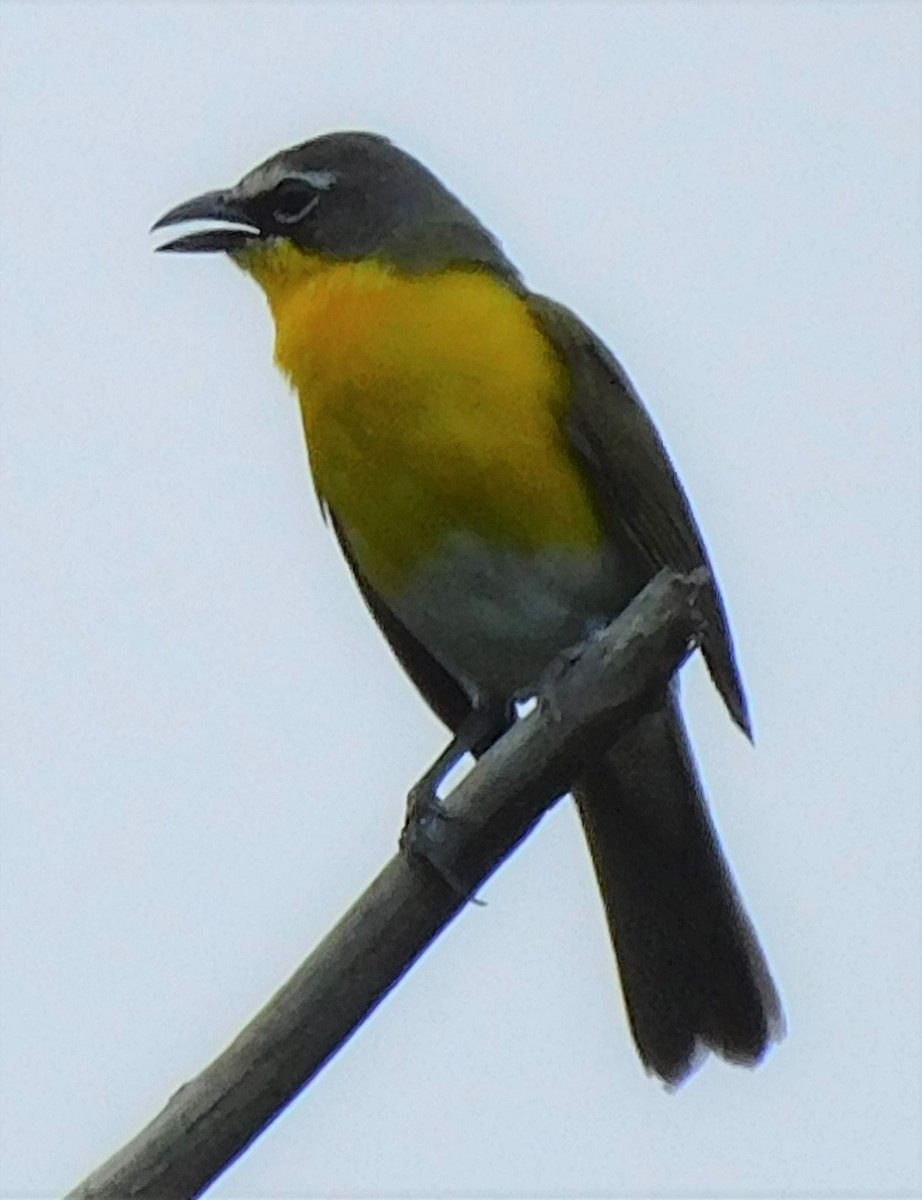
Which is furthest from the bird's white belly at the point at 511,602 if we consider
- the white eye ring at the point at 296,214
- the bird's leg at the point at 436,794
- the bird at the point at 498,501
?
the white eye ring at the point at 296,214

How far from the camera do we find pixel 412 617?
16.2ft

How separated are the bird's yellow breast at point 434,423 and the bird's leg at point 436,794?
0.45 meters

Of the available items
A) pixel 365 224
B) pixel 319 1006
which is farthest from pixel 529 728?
pixel 365 224

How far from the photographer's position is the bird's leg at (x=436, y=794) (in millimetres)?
3734

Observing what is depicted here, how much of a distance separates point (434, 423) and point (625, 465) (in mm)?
494

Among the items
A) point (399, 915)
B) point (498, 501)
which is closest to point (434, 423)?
point (498, 501)

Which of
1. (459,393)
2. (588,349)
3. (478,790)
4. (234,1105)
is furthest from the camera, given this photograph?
(588,349)

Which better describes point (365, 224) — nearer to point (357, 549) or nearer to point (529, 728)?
point (357, 549)

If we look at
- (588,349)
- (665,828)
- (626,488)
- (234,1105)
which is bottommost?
(234,1105)

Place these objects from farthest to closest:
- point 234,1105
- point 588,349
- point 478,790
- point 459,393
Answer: point 588,349 < point 459,393 < point 478,790 < point 234,1105

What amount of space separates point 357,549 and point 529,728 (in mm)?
1307

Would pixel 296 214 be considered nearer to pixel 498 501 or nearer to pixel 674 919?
pixel 498 501

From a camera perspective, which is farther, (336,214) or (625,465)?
(336,214)

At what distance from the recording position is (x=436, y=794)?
4.32 meters
